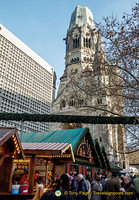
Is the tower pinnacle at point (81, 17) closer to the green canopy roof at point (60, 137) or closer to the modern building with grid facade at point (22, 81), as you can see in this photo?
the modern building with grid facade at point (22, 81)

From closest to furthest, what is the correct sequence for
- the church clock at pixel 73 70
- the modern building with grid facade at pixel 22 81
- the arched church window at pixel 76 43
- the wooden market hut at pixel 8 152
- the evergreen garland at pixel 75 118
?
the wooden market hut at pixel 8 152, the evergreen garland at pixel 75 118, the modern building with grid facade at pixel 22 81, the church clock at pixel 73 70, the arched church window at pixel 76 43

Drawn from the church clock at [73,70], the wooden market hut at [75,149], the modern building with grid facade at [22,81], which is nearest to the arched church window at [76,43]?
the church clock at [73,70]

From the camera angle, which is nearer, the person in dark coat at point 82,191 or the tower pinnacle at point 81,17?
the person in dark coat at point 82,191

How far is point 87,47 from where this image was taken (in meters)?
56.2

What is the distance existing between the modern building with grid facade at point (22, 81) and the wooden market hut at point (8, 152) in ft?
97.6

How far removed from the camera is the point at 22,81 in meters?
43.8

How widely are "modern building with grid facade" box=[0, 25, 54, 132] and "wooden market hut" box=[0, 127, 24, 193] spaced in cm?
2975

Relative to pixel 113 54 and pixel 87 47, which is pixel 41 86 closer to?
pixel 87 47

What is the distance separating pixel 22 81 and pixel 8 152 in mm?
38590

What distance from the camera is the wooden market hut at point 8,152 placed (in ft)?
22.0

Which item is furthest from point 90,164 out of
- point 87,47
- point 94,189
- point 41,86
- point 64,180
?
point 87,47

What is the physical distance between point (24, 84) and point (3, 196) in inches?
1563

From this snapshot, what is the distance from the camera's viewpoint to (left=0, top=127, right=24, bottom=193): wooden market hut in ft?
22.0

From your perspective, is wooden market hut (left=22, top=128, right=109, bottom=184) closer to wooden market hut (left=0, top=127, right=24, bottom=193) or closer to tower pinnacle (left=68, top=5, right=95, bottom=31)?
wooden market hut (left=0, top=127, right=24, bottom=193)
